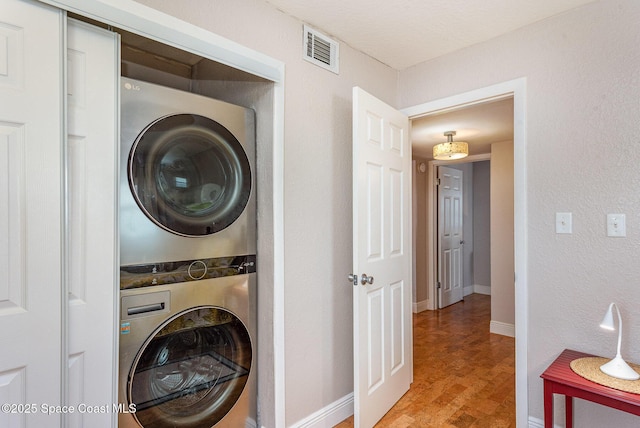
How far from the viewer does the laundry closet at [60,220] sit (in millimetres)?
1090

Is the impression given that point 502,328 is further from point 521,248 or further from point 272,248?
point 272,248

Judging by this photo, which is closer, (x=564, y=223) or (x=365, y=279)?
(x=564, y=223)

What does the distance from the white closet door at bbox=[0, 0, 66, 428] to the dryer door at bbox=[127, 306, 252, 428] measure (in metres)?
0.35

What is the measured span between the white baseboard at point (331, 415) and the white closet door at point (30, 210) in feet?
4.07

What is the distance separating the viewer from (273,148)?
→ 5.97ft

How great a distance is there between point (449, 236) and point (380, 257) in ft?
10.9

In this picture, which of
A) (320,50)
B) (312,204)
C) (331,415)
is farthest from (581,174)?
(331,415)

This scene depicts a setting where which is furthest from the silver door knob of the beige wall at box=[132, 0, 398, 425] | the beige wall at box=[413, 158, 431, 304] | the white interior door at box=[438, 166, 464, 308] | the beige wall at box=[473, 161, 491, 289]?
the beige wall at box=[473, 161, 491, 289]

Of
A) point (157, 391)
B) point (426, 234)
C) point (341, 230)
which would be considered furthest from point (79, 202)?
point (426, 234)

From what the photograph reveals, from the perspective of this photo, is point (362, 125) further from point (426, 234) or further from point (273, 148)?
point (426, 234)

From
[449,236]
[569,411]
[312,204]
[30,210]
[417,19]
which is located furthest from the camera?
[449,236]

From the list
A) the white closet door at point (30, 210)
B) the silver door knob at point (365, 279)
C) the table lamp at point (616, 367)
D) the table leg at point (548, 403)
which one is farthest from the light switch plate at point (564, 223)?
the white closet door at point (30, 210)

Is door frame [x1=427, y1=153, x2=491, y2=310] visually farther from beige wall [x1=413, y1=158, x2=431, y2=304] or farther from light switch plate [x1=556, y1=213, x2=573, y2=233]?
light switch plate [x1=556, y1=213, x2=573, y2=233]

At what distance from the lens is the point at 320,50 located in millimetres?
2031
